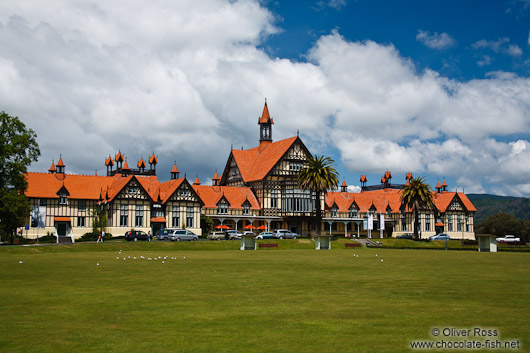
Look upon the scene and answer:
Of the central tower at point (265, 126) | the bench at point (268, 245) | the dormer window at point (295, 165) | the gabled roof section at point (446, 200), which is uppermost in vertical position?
the central tower at point (265, 126)

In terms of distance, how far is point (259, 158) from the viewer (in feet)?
351

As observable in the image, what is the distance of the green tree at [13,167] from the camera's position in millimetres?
60772

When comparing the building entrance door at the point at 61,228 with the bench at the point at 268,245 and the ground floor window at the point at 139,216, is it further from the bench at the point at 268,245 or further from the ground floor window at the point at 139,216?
the bench at the point at 268,245

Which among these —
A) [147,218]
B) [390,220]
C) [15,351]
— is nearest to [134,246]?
[147,218]

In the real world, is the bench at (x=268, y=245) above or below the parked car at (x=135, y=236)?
below

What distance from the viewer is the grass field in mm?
11641

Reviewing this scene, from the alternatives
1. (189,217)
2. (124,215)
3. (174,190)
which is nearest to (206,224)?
(189,217)

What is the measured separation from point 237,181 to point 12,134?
163ft

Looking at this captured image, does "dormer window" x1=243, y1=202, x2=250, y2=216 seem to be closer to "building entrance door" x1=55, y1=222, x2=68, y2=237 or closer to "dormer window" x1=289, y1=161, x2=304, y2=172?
"dormer window" x1=289, y1=161, x2=304, y2=172

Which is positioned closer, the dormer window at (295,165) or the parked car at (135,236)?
the parked car at (135,236)

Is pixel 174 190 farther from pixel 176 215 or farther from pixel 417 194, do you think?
pixel 417 194

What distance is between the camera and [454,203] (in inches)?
4449

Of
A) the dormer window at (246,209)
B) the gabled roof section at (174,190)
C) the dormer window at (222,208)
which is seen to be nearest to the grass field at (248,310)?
the gabled roof section at (174,190)

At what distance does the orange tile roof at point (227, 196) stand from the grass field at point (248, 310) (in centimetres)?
6763
